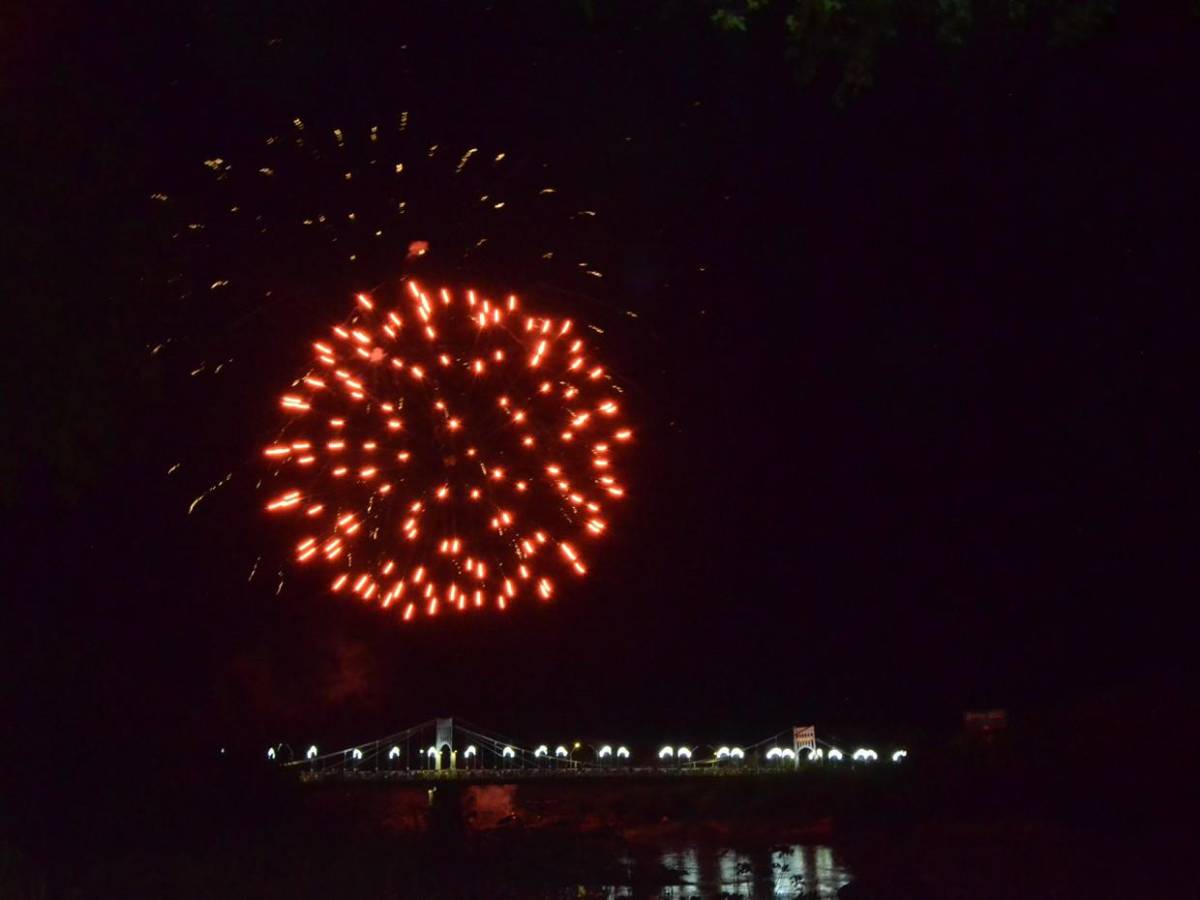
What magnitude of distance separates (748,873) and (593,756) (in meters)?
49.3

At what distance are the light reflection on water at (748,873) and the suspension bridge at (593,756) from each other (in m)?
17.1

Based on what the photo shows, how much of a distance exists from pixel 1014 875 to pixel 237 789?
1033cm

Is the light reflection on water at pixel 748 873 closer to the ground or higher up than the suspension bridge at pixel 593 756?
closer to the ground

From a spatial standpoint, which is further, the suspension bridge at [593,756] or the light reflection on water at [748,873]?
the suspension bridge at [593,756]

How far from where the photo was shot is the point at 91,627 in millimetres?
18766

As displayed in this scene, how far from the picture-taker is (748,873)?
747 inches

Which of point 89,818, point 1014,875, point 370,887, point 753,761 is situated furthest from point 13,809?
point 753,761

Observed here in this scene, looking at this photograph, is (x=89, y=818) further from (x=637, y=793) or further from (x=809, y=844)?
(x=637, y=793)

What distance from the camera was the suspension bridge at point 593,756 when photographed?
49156 millimetres

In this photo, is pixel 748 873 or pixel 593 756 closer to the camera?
pixel 748 873

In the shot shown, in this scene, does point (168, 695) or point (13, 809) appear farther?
point (168, 695)

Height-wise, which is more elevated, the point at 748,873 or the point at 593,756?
the point at 593,756

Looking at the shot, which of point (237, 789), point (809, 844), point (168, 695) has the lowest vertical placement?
point (809, 844)

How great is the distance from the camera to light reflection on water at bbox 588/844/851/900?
16047 millimetres
